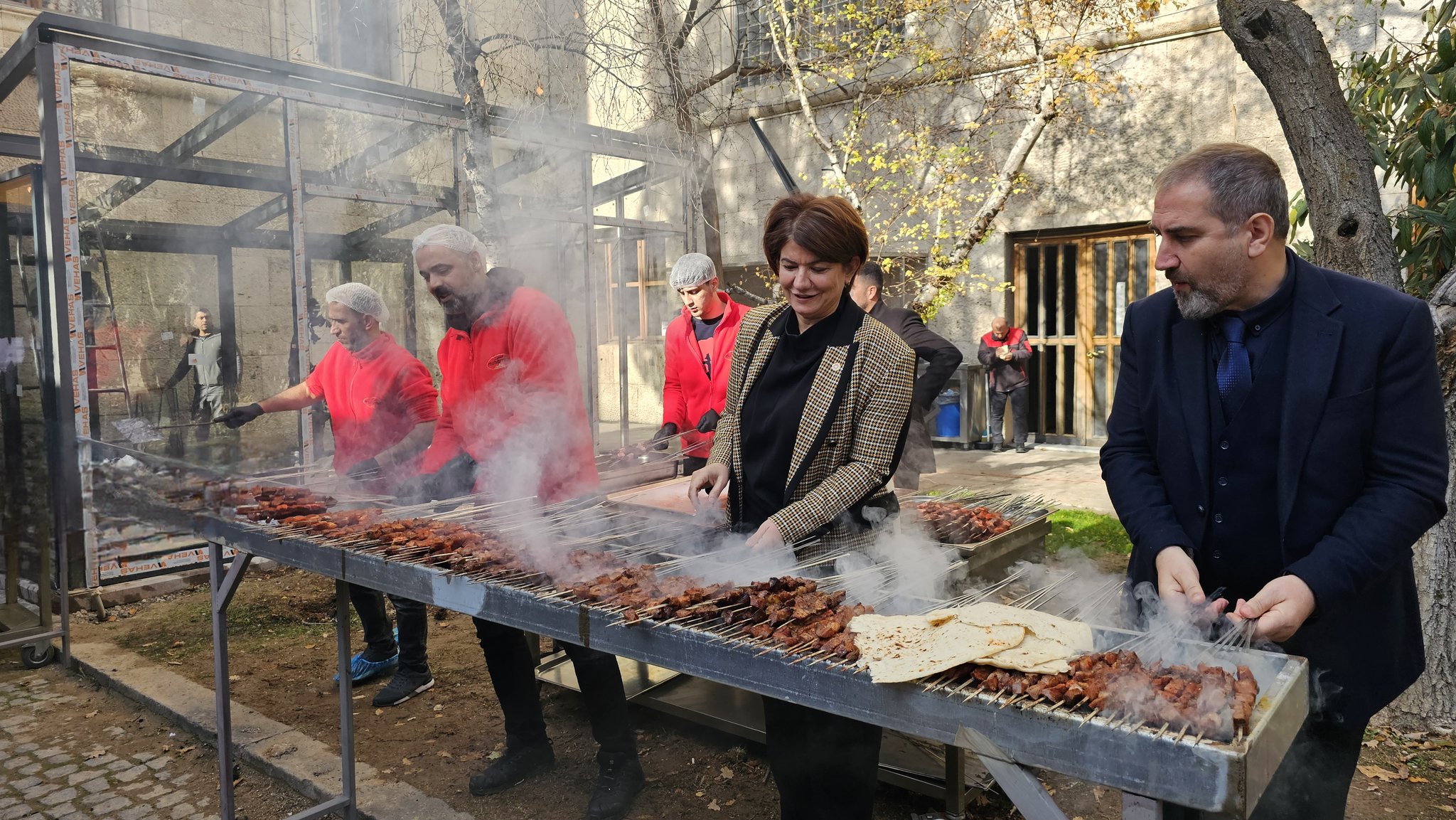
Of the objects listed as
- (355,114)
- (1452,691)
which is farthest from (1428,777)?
(355,114)

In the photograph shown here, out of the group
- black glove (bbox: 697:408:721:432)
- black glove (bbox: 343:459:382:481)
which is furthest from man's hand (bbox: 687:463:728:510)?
Answer: black glove (bbox: 343:459:382:481)

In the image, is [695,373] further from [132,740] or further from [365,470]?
[132,740]

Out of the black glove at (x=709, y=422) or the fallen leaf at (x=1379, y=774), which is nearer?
the fallen leaf at (x=1379, y=774)

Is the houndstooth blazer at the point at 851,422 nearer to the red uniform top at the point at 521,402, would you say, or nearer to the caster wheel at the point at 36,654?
the red uniform top at the point at 521,402

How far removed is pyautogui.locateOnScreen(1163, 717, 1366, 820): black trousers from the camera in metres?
2.19

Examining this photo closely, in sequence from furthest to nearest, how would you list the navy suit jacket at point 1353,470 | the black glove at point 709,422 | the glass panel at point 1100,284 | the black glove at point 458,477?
the glass panel at point 1100,284 → the black glove at point 709,422 → the black glove at point 458,477 → the navy suit jacket at point 1353,470

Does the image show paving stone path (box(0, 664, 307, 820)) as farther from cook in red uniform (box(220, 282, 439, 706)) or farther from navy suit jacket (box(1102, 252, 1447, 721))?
navy suit jacket (box(1102, 252, 1447, 721))

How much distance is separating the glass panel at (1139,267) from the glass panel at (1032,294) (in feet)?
4.03

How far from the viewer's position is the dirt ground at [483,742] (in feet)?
12.1

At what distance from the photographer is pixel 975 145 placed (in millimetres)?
11703

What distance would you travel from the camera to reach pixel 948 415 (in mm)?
12484

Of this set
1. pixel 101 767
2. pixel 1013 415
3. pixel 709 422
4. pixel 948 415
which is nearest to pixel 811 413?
pixel 709 422

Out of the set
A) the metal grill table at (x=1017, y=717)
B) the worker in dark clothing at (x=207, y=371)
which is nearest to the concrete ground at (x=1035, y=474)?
the metal grill table at (x=1017, y=717)

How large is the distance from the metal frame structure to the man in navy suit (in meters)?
6.47
